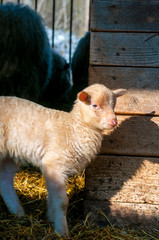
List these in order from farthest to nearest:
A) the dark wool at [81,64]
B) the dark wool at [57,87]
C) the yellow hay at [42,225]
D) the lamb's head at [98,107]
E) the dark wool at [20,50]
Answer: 1. the dark wool at [57,87]
2. the dark wool at [81,64]
3. the dark wool at [20,50]
4. the yellow hay at [42,225]
5. the lamb's head at [98,107]

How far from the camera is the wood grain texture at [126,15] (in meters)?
2.26

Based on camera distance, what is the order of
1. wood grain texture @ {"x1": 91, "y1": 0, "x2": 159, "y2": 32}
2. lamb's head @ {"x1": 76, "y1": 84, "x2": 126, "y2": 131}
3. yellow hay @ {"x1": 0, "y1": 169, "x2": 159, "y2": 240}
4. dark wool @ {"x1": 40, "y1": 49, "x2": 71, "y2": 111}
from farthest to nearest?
dark wool @ {"x1": 40, "y1": 49, "x2": 71, "y2": 111}, wood grain texture @ {"x1": 91, "y1": 0, "x2": 159, "y2": 32}, yellow hay @ {"x1": 0, "y1": 169, "x2": 159, "y2": 240}, lamb's head @ {"x1": 76, "y1": 84, "x2": 126, "y2": 131}

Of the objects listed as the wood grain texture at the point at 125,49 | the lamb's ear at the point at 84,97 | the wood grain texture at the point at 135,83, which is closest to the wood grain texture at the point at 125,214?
the wood grain texture at the point at 135,83

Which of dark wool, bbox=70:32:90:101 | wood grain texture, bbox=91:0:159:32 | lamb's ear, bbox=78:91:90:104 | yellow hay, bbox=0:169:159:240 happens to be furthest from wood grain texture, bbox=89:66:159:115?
dark wool, bbox=70:32:90:101

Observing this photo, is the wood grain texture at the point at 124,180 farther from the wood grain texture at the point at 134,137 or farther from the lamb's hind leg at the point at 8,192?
the lamb's hind leg at the point at 8,192

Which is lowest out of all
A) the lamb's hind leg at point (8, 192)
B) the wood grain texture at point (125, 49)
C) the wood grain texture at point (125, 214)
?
the wood grain texture at point (125, 214)

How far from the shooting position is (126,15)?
2271mm

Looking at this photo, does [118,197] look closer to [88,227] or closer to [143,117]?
[88,227]

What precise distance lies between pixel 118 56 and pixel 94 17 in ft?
1.11

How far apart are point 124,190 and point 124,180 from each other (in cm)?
8

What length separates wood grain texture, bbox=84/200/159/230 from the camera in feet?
7.65

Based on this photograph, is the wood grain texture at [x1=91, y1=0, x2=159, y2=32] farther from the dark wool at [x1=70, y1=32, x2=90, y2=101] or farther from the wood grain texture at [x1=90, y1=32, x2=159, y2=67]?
the dark wool at [x1=70, y1=32, x2=90, y2=101]

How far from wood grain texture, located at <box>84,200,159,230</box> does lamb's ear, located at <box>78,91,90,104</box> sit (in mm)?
894

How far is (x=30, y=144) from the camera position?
208cm
